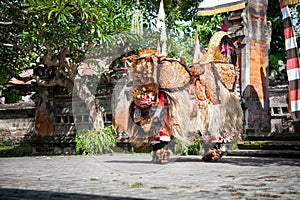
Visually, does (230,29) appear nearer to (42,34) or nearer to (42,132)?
(42,34)

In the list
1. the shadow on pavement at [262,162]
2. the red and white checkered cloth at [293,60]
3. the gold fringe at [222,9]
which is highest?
A: the gold fringe at [222,9]

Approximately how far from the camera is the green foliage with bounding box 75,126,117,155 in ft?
41.2

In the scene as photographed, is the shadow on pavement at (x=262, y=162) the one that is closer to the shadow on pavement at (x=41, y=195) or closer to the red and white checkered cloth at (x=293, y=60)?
the red and white checkered cloth at (x=293, y=60)

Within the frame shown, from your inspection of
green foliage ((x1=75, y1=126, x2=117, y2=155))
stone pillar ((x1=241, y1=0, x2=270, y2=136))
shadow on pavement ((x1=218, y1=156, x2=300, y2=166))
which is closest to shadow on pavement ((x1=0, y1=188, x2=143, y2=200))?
shadow on pavement ((x1=218, y1=156, x2=300, y2=166))

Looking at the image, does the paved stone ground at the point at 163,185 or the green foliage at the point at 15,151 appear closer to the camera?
the paved stone ground at the point at 163,185

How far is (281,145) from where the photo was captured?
34.9ft

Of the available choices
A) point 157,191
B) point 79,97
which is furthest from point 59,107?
point 157,191

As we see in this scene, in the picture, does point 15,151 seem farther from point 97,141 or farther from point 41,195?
point 41,195

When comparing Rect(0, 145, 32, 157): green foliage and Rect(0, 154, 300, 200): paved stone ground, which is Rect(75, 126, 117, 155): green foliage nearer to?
Rect(0, 145, 32, 157): green foliage

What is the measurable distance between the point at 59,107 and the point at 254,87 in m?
7.63

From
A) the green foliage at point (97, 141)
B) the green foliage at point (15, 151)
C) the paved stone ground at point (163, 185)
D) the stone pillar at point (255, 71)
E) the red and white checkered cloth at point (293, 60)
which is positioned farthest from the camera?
the green foliage at point (15, 151)

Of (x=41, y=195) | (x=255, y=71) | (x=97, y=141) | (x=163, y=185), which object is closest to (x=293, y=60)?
(x=163, y=185)

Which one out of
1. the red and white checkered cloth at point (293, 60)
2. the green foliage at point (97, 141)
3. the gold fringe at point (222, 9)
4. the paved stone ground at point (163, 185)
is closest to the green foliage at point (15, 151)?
the green foliage at point (97, 141)

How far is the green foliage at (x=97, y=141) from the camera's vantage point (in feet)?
41.2
